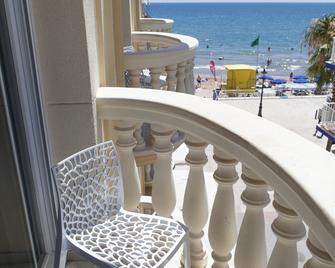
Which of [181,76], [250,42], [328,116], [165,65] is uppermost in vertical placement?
[165,65]

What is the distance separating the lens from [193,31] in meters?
78.1

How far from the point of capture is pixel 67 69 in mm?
1784

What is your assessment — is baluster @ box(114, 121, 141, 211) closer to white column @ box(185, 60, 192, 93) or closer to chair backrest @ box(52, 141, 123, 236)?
chair backrest @ box(52, 141, 123, 236)

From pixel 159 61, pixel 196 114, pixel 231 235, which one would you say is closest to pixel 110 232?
pixel 231 235

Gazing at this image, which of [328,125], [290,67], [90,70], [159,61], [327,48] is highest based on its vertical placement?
[90,70]

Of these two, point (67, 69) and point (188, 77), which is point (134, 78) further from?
point (67, 69)

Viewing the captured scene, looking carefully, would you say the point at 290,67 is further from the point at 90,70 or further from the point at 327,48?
the point at 90,70

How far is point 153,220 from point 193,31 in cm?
7938

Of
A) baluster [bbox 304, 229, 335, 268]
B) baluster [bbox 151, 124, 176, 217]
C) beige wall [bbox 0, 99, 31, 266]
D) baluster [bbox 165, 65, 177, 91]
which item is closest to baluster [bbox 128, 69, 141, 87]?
baluster [bbox 165, 65, 177, 91]

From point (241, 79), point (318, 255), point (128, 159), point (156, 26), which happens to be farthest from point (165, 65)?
point (241, 79)

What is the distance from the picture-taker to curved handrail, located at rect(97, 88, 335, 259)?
3.07ft

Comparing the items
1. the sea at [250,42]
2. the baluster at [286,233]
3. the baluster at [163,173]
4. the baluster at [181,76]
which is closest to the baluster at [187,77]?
the baluster at [181,76]

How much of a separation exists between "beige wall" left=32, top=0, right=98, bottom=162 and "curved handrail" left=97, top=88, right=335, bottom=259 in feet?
0.37

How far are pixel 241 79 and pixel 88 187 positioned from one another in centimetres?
2896
